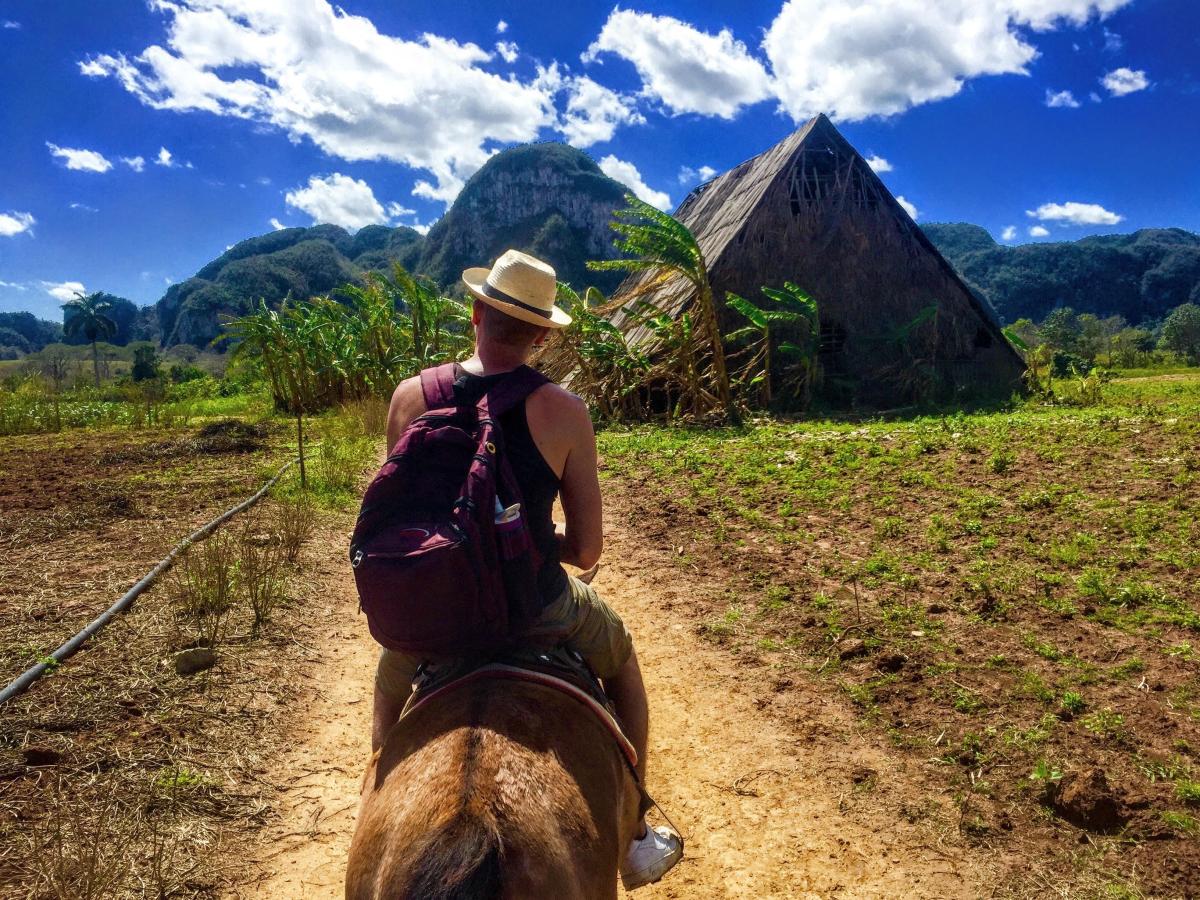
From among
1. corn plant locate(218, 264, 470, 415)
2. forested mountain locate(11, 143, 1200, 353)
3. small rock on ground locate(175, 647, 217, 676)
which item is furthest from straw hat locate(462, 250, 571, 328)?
forested mountain locate(11, 143, 1200, 353)

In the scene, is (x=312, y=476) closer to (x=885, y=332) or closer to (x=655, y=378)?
(x=655, y=378)

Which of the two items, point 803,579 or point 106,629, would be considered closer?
point 106,629

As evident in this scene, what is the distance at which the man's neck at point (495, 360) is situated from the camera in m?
2.06

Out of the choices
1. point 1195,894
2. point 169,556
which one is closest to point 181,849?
point 169,556

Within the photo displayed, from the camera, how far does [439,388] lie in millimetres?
2039

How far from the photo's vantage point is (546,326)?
2.09 metres

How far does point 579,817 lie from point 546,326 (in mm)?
1315

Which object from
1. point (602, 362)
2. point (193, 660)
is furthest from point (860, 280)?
point (193, 660)

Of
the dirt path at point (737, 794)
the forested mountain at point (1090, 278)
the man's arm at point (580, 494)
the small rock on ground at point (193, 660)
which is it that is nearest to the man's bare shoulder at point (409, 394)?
the man's arm at point (580, 494)

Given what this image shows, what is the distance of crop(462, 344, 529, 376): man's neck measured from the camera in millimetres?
2057

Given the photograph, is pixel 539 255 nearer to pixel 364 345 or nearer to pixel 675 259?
pixel 364 345

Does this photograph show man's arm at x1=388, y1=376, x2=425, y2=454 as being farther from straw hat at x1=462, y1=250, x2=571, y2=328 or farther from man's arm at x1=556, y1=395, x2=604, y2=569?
man's arm at x1=556, y1=395, x2=604, y2=569

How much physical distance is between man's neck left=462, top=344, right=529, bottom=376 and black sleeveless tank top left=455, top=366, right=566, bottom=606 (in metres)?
0.04

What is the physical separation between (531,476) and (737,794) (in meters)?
2.07
